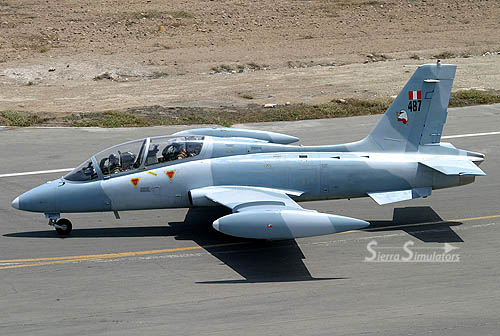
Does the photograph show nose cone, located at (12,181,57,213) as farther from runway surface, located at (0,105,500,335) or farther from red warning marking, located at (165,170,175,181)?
red warning marking, located at (165,170,175,181)

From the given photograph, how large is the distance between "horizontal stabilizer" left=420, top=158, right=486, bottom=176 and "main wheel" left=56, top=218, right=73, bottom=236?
944 cm

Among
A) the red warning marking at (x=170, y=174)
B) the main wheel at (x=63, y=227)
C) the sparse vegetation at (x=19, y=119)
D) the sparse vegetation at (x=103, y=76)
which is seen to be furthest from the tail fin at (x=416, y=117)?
the sparse vegetation at (x=103, y=76)

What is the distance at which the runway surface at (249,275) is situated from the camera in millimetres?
14039

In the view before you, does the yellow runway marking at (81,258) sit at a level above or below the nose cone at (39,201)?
below

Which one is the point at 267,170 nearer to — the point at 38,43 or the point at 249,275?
the point at 249,275

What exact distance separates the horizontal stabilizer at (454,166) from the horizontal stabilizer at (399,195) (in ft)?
2.35

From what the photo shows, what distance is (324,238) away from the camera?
1862 centimetres

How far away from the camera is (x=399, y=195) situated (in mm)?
18844

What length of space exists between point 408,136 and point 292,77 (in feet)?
69.0

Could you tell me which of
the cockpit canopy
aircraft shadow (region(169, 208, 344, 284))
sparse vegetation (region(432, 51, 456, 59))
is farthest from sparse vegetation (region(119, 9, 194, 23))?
aircraft shadow (region(169, 208, 344, 284))

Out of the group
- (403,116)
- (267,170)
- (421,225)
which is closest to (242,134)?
(267,170)

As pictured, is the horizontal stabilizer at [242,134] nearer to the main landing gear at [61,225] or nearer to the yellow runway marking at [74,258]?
the yellow runway marking at [74,258]

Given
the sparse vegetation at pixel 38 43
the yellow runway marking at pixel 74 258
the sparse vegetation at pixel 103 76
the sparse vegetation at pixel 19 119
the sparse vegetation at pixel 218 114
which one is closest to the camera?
the yellow runway marking at pixel 74 258

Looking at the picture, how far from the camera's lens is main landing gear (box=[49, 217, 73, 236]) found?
18.4 meters
